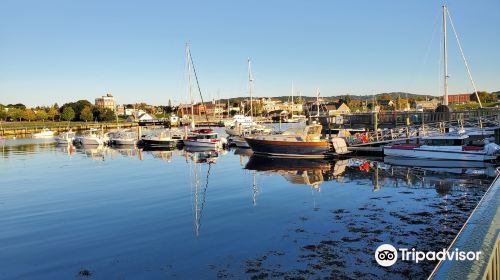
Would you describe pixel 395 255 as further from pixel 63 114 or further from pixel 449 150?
pixel 63 114

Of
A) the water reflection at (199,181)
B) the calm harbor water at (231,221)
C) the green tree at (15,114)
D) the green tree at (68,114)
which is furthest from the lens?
the green tree at (68,114)

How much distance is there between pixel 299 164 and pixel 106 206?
22.0 m

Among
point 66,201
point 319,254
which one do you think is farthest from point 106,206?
point 319,254

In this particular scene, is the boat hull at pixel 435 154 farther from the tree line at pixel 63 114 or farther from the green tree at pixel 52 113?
the green tree at pixel 52 113

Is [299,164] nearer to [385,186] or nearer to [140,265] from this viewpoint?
[385,186]

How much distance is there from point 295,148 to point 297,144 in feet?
1.75

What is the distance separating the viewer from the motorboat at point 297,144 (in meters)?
45.2

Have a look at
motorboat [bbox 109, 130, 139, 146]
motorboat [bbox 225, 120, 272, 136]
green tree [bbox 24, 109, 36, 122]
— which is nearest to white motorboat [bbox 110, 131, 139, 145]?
motorboat [bbox 109, 130, 139, 146]

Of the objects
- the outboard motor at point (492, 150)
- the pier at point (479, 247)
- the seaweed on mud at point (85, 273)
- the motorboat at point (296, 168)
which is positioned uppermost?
the pier at point (479, 247)

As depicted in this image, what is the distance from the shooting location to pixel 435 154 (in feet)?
127

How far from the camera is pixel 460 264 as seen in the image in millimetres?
4492

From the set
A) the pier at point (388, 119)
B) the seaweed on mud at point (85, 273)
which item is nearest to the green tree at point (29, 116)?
the pier at point (388, 119)

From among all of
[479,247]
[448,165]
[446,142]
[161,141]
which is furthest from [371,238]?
[161,141]

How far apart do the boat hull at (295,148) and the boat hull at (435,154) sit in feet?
22.5
